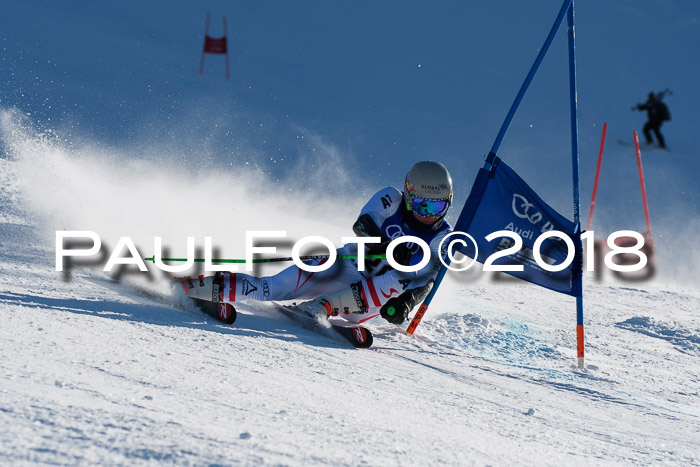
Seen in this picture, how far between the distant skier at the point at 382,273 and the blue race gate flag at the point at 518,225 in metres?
0.28

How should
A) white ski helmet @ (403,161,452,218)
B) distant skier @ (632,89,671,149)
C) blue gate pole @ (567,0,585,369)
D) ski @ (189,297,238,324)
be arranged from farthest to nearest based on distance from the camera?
distant skier @ (632,89,671,149) → blue gate pole @ (567,0,585,369) → white ski helmet @ (403,161,452,218) → ski @ (189,297,238,324)

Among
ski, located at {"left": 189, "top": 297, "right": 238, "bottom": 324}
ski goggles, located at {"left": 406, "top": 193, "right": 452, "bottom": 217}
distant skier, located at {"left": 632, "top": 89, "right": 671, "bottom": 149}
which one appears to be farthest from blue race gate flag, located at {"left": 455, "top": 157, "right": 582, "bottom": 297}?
distant skier, located at {"left": 632, "top": 89, "right": 671, "bottom": 149}

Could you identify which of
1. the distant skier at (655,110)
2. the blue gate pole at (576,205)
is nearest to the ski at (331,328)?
the blue gate pole at (576,205)

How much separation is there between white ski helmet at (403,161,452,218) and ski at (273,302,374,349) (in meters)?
0.90

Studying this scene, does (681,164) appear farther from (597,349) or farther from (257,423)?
(257,423)

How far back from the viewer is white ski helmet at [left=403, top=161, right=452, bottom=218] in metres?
4.59

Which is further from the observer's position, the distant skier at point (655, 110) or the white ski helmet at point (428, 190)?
the distant skier at point (655, 110)

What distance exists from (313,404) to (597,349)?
3.53m

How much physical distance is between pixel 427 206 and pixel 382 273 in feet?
1.78

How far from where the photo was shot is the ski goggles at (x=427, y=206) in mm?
4605

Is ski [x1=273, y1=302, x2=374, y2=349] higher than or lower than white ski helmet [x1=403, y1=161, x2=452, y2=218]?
lower
